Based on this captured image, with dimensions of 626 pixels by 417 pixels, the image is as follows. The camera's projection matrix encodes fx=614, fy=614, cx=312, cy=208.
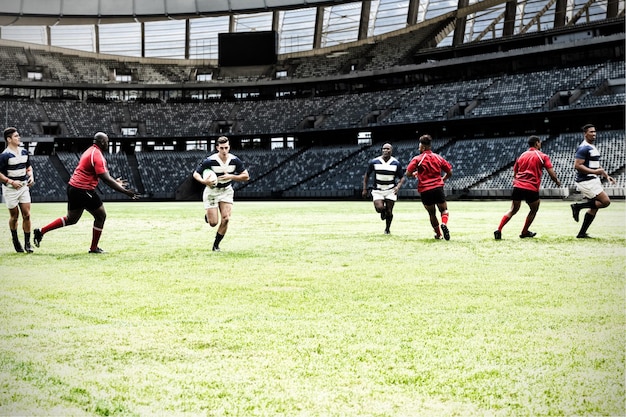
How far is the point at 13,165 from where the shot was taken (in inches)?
424

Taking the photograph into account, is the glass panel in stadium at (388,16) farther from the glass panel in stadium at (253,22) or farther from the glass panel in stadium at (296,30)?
the glass panel in stadium at (253,22)

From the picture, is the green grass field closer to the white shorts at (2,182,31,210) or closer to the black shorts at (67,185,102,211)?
the black shorts at (67,185,102,211)

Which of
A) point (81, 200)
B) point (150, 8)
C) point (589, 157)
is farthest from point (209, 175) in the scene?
point (150, 8)

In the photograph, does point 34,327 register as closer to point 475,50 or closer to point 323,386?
point 323,386

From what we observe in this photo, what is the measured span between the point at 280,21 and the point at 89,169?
188ft

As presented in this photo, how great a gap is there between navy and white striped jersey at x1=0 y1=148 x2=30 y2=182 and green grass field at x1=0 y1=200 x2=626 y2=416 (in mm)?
2439

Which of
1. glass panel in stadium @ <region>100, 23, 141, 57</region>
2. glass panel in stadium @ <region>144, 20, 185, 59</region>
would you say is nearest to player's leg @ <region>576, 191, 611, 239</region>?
glass panel in stadium @ <region>144, 20, 185, 59</region>

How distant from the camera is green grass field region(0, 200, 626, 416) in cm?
310

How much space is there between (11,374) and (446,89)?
5828cm

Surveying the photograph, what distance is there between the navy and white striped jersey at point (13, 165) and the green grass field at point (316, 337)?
8.00ft

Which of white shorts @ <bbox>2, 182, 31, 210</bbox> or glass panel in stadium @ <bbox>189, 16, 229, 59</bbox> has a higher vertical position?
glass panel in stadium @ <bbox>189, 16, 229, 59</bbox>

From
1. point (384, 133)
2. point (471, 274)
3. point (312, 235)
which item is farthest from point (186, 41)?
point (471, 274)

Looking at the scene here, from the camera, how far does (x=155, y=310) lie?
5.37 m

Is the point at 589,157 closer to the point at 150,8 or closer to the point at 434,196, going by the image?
the point at 434,196
